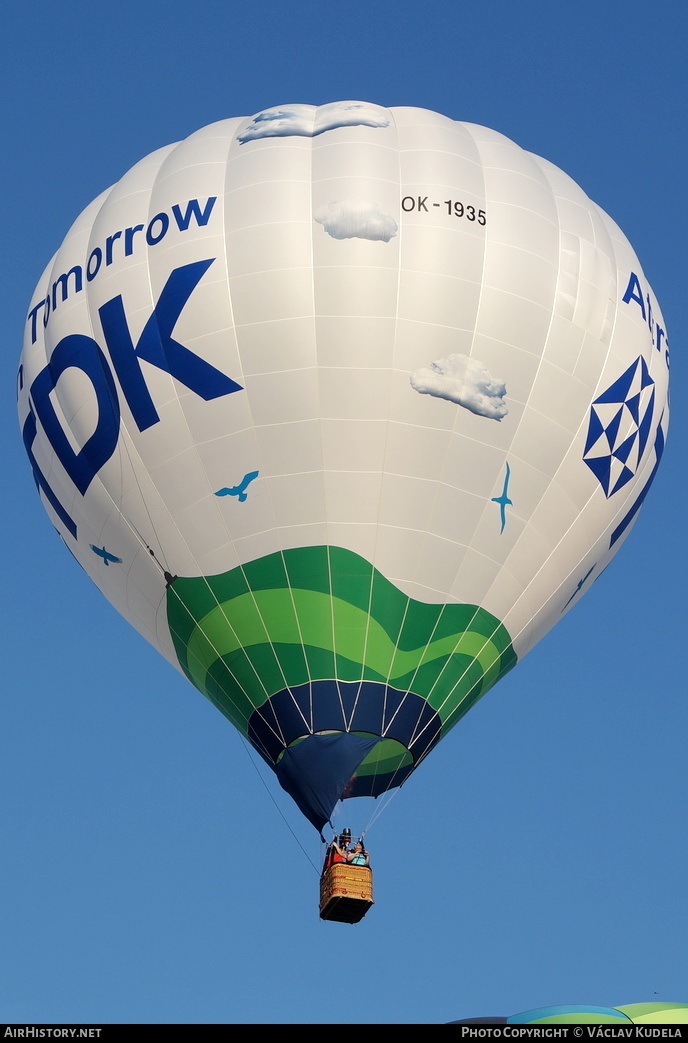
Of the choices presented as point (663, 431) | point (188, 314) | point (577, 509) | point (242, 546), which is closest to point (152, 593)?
point (242, 546)

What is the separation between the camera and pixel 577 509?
20.6 m

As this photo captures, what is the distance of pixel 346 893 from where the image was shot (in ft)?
60.3

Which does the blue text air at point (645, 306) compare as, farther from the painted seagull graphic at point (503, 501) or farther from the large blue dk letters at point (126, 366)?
the large blue dk letters at point (126, 366)

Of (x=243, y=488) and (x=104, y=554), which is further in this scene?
(x=104, y=554)

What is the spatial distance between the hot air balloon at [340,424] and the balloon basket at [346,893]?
39.4 inches

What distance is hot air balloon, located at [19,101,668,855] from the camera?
64.1ft

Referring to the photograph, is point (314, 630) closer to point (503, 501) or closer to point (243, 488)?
point (243, 488)

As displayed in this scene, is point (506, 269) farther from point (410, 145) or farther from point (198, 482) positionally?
point (198, 482)

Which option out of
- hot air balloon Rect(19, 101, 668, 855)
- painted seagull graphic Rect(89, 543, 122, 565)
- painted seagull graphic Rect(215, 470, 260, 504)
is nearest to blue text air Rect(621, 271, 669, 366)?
hot air balloon Rect(19, 101, 668, 855)

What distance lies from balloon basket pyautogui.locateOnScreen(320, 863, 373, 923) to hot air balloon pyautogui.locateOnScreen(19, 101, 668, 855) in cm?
100

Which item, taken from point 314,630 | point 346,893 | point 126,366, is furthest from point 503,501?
point 346,893

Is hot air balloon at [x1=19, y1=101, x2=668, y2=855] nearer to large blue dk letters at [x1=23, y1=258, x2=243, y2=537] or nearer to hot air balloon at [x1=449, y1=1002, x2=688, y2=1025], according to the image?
large blue dk letters at [x1=23, y1=258, x2=243, y2=537]

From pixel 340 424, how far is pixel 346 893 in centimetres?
486

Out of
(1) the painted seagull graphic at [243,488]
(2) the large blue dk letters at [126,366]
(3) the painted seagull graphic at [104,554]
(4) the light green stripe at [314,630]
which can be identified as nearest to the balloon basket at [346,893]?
(4) the light green stripe at [314,630]
